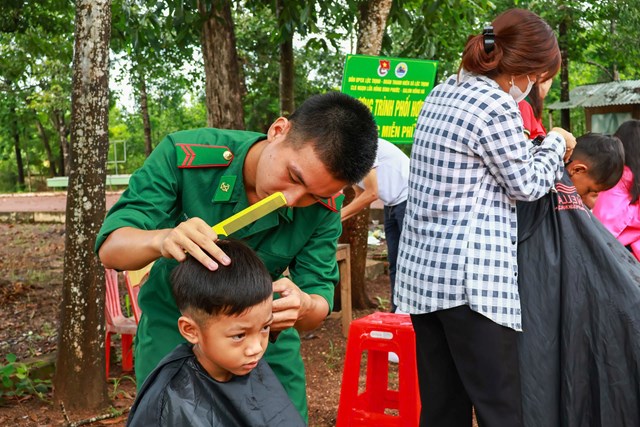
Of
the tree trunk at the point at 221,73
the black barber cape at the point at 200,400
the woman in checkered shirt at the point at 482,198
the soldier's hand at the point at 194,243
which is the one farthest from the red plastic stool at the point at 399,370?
the tree trunk at the point at 221,73

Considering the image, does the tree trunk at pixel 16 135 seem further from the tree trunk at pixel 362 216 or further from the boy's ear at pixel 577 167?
the boy's ear at pixel 577 167

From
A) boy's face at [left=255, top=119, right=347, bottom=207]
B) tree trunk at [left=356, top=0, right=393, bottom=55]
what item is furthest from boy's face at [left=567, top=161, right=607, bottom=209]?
tree trunk at [left=356, top=0, right=393, bottom=55]

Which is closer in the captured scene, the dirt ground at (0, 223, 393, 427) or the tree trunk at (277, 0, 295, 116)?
the dirt ground at (0, 223, 393, 427)

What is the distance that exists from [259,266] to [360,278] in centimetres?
486

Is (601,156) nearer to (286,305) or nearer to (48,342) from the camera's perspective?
(286,305)

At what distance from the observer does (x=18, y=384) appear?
4.25 metres

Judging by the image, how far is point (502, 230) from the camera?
2582 mm

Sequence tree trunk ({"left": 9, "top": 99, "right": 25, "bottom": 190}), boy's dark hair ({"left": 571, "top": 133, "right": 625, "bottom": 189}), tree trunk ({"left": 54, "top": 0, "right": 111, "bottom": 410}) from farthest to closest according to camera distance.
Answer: tree trunk ({"left": 9, "top": 99, "right": 25, "bottom": 190}) → tree trunk ({"left": 54, "top": 0, "right": 111, "bottom": 410}) → boy's dark hair ({"left": 571, "top": 133, "right": 625, "bottom": 189})

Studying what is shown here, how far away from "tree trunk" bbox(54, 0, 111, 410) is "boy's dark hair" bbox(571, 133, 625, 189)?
2303 mm

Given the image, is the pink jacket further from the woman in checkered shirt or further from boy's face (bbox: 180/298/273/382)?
boy's face (bbox: 180/298/273/382)

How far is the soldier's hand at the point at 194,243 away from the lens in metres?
1.64

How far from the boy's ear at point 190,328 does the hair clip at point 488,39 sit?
1472 mm

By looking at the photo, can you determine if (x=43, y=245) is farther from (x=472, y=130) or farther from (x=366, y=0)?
(x=472, y=130)

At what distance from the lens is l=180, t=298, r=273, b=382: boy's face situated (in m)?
1.80
